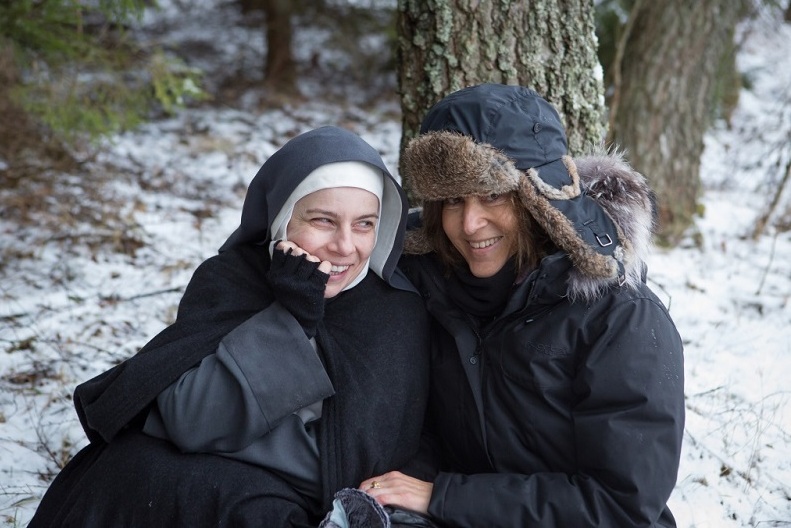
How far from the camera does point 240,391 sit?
→ 2.45 meters

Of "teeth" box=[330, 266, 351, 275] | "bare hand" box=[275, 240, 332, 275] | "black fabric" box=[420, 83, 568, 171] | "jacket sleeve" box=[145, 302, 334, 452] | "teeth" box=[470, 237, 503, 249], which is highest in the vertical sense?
"black fabric" box=[420, 83, 568, 171]

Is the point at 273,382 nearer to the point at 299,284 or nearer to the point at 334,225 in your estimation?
the point at 299,284

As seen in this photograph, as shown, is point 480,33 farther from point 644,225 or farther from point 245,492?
point 245,492

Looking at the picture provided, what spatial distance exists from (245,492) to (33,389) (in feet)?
6.85

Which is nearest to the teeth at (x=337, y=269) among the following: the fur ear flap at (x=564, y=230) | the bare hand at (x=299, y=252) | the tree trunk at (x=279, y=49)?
the bare hand at (x=299, y=252)

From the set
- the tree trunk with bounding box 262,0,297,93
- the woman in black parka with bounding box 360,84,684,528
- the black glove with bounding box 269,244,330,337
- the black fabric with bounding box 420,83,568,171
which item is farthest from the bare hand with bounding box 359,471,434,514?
the tree trunk with bounding box 262,0,297,93

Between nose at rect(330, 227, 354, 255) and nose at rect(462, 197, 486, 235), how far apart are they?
431mm

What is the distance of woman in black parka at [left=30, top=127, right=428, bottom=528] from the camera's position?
96.4 inches

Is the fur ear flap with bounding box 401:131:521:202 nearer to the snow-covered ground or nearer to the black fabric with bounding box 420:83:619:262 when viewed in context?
the black fabric with bounding box 420:83:619:262

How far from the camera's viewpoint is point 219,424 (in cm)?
245

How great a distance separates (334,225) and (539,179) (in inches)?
30.6

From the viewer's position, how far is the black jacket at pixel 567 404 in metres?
2.29

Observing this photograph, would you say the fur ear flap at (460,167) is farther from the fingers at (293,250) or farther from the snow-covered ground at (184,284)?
the snow-covered ground at (184,284)

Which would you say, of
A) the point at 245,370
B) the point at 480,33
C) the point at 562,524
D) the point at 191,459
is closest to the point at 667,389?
the point at 562,524
